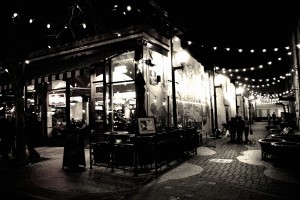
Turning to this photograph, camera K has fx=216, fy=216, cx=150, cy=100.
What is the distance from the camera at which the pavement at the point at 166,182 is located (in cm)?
505

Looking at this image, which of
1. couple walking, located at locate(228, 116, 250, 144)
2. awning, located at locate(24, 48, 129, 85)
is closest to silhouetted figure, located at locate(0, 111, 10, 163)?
awning, located at locate(24, 48, 129, 85)

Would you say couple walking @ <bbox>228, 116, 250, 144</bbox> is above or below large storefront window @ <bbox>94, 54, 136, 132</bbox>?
below

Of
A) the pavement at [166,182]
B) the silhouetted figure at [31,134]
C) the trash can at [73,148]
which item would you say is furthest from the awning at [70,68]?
the pavement at [166,182]

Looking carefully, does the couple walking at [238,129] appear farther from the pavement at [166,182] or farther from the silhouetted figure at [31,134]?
the silhouetted figure at [31,134]

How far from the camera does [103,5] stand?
452 inches

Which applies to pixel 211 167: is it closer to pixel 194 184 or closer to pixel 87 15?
pixel 194 184

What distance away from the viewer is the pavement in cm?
505

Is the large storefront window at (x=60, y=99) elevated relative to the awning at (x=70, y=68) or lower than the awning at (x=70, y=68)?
lower

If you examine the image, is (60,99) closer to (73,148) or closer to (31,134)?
(31,134)

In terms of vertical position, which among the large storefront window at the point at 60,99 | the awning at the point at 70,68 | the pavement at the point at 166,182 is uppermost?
the awning at the point at 70,68

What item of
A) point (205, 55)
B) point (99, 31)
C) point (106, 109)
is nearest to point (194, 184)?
point (106, 109)

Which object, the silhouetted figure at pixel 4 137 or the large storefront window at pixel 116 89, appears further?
the large storefront window at pixel 116 89

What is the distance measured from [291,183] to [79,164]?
650 centimetres

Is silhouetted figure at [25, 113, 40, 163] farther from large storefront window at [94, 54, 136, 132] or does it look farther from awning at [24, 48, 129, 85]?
large storefront window at [94, 54, 136, 132]
